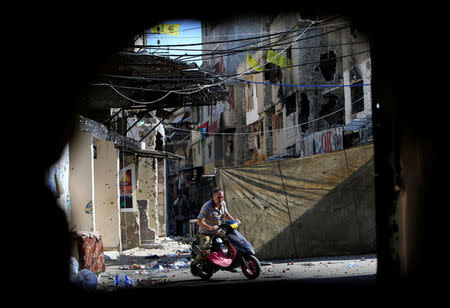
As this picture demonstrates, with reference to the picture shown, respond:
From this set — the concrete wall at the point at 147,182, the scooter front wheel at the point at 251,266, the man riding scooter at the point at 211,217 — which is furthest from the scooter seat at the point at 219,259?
the concrete wall at the point at 147,182

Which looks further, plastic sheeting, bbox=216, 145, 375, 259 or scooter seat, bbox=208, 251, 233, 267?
plastic sheeting, bbox=216, 145, 375, 259

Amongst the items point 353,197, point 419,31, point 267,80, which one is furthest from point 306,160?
point 267,80

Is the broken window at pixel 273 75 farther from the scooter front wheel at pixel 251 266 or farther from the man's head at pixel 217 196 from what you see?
the scooter front wheel at pixel 251 266

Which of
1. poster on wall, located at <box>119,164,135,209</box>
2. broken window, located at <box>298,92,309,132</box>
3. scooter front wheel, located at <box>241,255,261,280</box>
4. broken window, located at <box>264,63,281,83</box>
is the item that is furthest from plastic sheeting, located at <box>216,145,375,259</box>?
broken window, located at <box>264,63,281,83</box>

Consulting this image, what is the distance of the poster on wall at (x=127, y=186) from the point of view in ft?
61.6

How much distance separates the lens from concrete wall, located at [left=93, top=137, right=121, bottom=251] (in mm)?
15555

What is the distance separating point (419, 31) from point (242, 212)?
8.98 meters

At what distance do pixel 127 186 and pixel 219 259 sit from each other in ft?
32.8

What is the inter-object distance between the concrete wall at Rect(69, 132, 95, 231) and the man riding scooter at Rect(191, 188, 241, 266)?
2992mm

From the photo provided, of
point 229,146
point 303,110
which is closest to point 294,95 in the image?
point 303,110

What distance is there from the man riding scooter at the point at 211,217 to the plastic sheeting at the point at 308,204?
2879 millimetres

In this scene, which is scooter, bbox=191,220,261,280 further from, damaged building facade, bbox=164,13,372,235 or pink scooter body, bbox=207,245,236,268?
damaged building facade, bbox=164,13,372,235

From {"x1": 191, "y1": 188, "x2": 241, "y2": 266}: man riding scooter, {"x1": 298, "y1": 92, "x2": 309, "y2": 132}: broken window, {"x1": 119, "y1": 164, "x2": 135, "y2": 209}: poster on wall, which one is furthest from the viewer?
{"x1": 298, "y1": 92, "x2": 309, "y2": 132}: broken window

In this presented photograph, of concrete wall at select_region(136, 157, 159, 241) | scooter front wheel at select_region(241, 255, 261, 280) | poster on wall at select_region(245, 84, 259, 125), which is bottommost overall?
scooter front wheel at select_region(241, 255, 261, 280)
